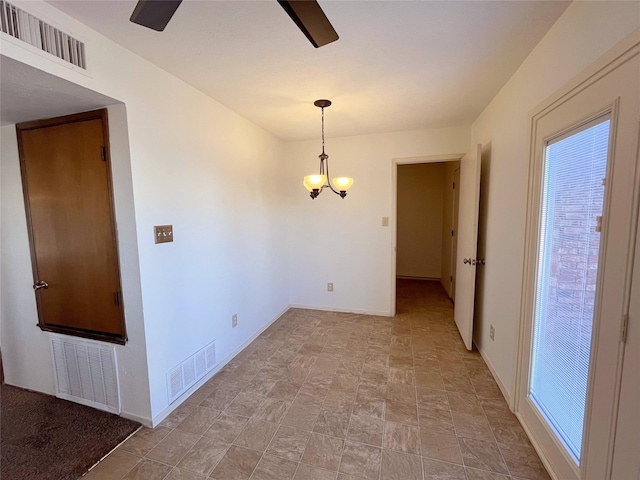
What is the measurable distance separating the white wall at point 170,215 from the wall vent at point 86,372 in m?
0.14

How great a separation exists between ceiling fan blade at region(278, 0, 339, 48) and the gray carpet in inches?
95.2

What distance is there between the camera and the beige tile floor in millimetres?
1483

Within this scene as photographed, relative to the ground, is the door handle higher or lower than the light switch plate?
lower

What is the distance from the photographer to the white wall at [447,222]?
4410mm

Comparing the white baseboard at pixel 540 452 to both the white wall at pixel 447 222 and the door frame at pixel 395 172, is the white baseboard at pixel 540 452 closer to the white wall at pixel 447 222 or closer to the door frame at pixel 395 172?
the door frame at pixel 395 172

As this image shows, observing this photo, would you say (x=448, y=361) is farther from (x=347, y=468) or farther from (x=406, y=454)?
(x=347, y=468)

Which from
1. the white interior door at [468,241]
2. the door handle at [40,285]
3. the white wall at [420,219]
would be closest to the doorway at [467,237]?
the white interior door at [468,241]

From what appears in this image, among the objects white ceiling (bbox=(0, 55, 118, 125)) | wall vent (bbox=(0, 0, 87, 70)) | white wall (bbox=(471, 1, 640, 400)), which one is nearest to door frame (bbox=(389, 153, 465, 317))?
white wall (bbox=(471, 1, 640, 400))

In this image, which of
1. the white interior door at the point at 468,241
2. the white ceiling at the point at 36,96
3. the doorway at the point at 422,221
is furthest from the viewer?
the doorway at the point at 422,221

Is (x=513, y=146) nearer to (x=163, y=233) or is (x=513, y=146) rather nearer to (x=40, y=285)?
(x=163, y=233)

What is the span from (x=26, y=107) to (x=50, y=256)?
977 millimetres

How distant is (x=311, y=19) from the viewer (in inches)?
39.3

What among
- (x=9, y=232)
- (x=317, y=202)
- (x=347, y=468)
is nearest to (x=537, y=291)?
(x=347, y=468)

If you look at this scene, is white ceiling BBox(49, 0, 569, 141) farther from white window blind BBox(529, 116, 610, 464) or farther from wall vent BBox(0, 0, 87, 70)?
white window blind BBox(529, 116, 610, 464)
